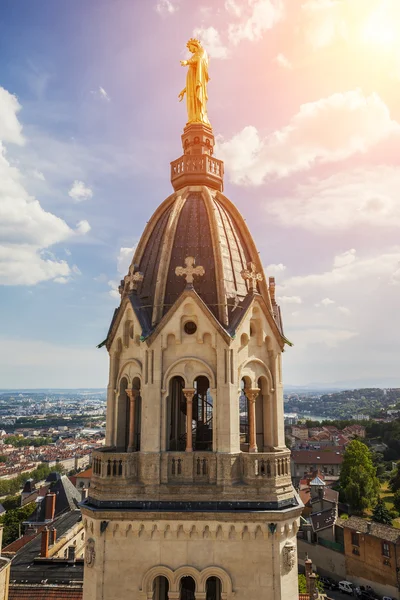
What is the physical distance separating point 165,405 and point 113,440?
3.57m

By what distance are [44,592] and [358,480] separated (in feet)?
269

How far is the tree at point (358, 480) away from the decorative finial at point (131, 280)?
92215 millimetres

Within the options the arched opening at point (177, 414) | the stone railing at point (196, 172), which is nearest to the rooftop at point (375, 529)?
the arched opening at point (177, 414)

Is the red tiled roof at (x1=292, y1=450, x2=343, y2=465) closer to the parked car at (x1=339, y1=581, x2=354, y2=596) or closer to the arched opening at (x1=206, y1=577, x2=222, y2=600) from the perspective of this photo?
the parked car at (x1=339, y1=581, x2=354, y2=596)

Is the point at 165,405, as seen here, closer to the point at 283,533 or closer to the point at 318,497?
the point at 283,533

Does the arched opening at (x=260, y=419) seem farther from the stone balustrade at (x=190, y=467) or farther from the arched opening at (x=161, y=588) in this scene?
the arched opening at (x=161, y=588)

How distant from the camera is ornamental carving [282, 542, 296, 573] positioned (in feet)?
57.7

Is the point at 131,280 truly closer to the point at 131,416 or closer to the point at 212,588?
the point at 131,416

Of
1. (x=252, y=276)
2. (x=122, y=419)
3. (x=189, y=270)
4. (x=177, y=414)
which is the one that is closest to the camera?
(x=189, y=270)

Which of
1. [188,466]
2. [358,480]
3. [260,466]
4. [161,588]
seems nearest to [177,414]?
[188,466]

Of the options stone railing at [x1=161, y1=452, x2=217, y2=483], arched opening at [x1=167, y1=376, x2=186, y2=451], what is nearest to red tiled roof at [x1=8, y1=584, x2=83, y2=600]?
arched opening at [x1=167, y1=376, x2=186, y2=451]

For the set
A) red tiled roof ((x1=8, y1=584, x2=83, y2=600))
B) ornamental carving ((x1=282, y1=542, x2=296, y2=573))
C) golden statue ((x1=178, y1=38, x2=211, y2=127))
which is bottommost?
red tiled roof ((x1=8, y1=584, x2=83, y2=600))

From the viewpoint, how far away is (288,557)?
17.7m

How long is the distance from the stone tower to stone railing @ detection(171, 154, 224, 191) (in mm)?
1194
